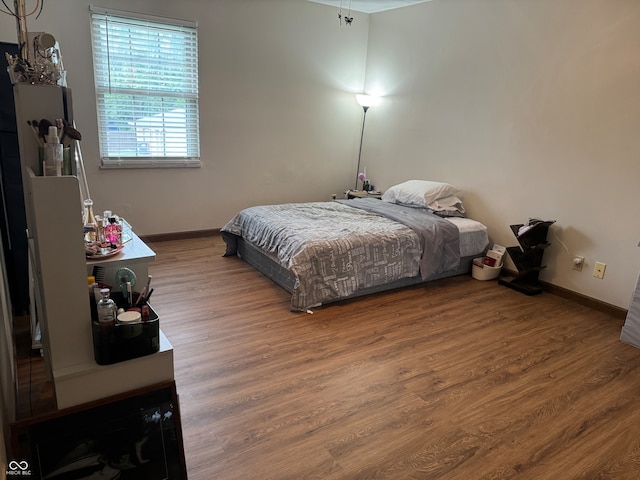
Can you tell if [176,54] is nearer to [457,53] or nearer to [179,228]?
[179,228]

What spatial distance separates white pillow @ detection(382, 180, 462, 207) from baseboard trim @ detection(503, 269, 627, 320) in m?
1.20

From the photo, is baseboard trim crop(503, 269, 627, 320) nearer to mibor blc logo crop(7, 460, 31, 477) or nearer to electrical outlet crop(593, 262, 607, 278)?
electrical outlet crop(593, 262, 607, 278)

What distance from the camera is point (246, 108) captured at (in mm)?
4508

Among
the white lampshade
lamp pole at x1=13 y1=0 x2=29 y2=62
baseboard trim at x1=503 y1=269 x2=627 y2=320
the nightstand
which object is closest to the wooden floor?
baseboard trim at x1=503 y1=269 x2=627 y2=320

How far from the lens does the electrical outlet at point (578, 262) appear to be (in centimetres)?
334

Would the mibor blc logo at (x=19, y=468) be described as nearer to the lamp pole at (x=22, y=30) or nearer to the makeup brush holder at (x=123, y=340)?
the makeup brush holder at (x=123, y=340)

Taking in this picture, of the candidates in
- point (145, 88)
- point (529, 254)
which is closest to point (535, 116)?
point (529, 254)

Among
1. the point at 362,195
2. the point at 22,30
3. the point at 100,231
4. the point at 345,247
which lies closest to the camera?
the point at 22,30

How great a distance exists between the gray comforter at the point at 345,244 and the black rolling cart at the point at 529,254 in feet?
1.64

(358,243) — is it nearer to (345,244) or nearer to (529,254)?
(345,244)

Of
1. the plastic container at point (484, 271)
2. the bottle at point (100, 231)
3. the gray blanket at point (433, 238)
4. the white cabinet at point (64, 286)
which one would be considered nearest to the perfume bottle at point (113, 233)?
the bottle at point (100, 231)

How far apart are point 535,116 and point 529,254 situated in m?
1.20

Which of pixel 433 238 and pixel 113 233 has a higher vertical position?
pixel 113 233

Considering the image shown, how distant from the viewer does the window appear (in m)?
3.70
